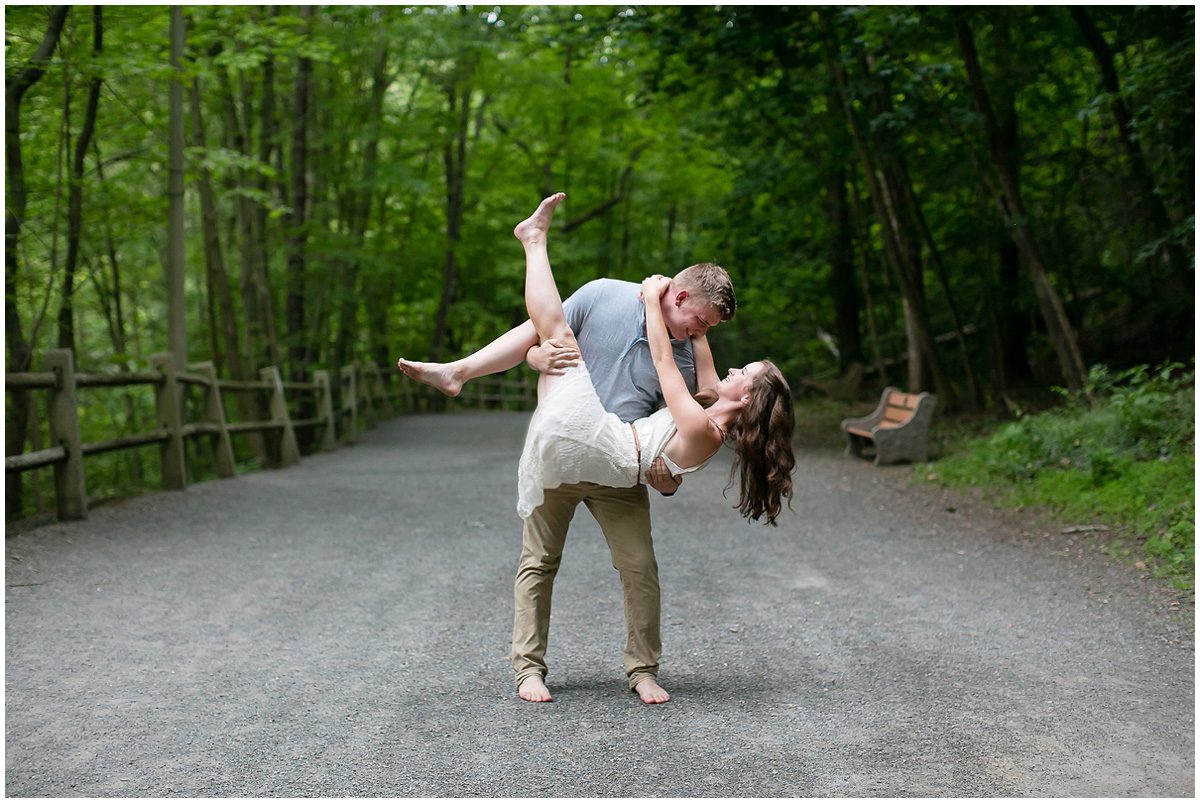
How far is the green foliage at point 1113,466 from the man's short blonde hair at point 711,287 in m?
3.56

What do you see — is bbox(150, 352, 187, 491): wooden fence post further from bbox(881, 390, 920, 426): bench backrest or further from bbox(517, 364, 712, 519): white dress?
bbox(881, 390, 920, 426): bench backrest

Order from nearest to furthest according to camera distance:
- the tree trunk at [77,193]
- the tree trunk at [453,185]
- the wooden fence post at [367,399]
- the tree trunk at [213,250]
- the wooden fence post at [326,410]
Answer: the tree trunk at [77,193] → the tree trunk at [213,250] → the wooden fence post at [326,410] → the wooden fence post at [367,399] → the tree trunk at [453,185]

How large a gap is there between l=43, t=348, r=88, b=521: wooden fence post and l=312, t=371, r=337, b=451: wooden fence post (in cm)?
754

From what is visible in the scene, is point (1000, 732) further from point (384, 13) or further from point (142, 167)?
point (142, 167)

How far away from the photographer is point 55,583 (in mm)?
5918

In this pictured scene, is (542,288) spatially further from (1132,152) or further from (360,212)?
(360,212)

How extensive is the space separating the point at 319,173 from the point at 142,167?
3088mm

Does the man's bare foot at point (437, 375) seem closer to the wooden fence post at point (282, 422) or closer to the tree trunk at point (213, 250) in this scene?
the wooden fence post at point (282, 422)

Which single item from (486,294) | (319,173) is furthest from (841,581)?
(486,294)

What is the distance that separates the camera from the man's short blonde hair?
3734mm

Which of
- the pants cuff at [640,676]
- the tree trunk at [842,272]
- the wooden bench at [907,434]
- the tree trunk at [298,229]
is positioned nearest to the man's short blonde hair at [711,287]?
the pants cuff at [640,676]

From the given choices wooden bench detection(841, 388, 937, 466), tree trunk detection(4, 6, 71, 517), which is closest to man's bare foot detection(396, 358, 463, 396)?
tree trunk detection(4, 6, 71, 517)

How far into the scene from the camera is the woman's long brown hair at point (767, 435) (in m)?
3.83

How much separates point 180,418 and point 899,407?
7.42m
